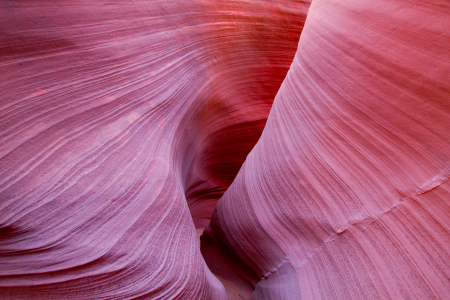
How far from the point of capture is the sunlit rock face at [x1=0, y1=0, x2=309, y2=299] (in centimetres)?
62

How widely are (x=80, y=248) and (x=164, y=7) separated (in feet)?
3.36

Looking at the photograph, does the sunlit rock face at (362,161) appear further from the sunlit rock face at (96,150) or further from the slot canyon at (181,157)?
the sunlit rock face at (96,150)

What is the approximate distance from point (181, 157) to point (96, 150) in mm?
471

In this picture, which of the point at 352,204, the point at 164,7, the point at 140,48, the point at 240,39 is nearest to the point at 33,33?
the point at 140,48

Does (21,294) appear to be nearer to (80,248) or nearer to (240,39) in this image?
(80,248)

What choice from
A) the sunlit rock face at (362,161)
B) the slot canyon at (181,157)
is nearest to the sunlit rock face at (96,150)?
the slot canyon at (181,157)

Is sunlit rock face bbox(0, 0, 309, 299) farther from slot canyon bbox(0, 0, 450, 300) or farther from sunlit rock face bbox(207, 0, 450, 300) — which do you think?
sunlit rock face bbox(207, 0, 450, 300)

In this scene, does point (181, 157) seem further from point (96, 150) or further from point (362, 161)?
point (362, 161)

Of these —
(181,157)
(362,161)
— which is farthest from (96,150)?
(362,161)

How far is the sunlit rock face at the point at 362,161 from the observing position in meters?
0.59

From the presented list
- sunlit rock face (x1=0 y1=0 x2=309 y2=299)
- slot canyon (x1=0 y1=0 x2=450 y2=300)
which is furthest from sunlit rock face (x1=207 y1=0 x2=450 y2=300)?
sunlit rock face (x1=0 y1=0 x2=309 y2=299)

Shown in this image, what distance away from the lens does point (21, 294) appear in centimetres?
61

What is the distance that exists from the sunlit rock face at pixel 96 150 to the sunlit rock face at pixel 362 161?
0.37m

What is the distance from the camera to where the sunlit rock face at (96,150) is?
625mm
